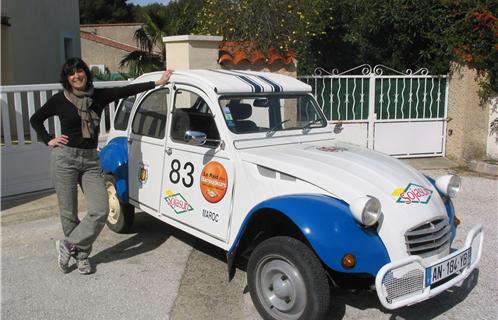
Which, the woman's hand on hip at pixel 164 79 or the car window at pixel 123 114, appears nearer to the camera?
the woman's hand on hip at pixel 164 79

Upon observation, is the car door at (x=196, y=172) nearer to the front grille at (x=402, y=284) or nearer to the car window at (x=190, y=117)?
the car window at (x=190, y=117)

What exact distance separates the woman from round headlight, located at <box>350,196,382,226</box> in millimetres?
2364

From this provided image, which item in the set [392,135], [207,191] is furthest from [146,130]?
[392,135]

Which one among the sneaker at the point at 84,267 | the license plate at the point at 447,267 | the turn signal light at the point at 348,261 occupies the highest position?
the turn signal light at the point at 348,261

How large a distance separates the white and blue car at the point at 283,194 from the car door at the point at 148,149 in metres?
0.02

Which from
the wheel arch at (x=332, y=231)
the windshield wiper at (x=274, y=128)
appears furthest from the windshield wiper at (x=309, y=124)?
the wheel arch at (x=332, y=231)

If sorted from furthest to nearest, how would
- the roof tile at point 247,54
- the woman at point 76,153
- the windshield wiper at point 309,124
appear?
the roof tile at point 247,54
the windshield wiper at point 309,124
the woman at point 76,153

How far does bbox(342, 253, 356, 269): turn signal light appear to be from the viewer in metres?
3.23

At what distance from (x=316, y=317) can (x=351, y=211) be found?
0.74 m

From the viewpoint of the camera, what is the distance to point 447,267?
11.2 ft

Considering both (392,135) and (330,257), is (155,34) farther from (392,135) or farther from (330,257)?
(330,257)

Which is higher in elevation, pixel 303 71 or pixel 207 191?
pixel 303 71

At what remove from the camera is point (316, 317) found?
3320mm

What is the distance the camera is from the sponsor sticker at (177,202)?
4.50 meters
